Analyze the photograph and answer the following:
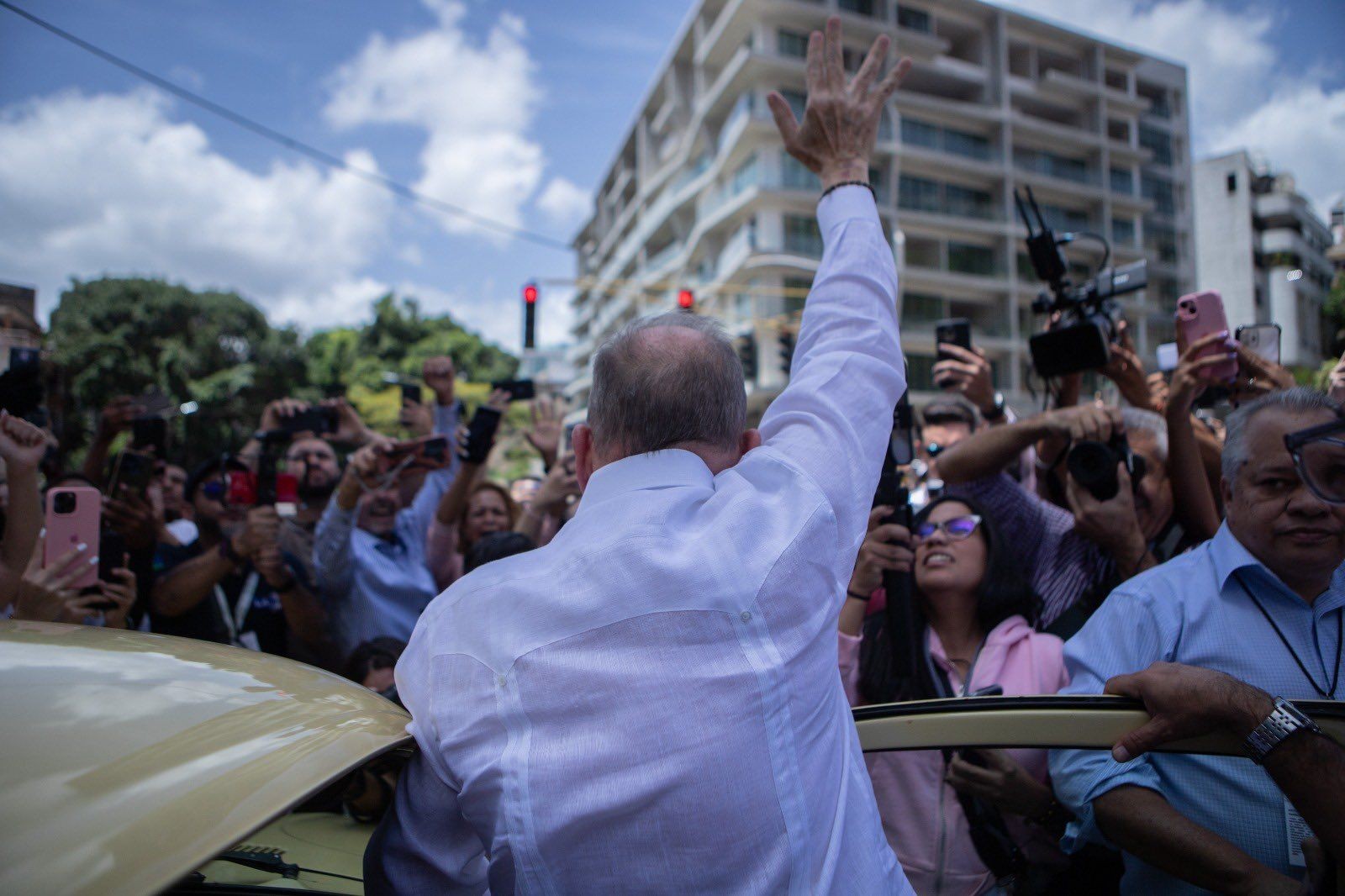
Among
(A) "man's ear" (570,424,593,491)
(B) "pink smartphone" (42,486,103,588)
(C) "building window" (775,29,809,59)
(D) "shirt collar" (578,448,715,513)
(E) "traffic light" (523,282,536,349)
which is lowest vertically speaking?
(B) "pink smartphone" (42,486,103,588)

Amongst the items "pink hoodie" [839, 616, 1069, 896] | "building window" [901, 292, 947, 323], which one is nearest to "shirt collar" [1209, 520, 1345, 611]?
"pink hoodie" [839, 616, 1069, 896]

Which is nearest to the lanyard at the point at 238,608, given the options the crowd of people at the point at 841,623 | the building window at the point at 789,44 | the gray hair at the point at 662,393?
the crowd of people at the point at 841,623

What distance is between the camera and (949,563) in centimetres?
286

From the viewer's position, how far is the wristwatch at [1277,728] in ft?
4.85

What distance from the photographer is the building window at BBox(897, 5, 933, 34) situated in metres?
40.6

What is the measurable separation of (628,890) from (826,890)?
0.28 meters

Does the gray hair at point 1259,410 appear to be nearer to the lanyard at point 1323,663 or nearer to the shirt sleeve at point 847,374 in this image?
the lanyard at point 1323,663

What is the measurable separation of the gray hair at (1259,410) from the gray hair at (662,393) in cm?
146

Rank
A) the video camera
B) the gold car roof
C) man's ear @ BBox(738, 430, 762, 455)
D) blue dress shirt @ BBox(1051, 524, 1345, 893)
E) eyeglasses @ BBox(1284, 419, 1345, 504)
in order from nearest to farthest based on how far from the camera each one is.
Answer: the gold car roof < man's ear @ BBox(738, 430, 762, 455) < blue dress shirt @ BBox(1051, 524, 1345, 893) < eyeglasses @ BBox(1284, 419, 1345, 504) < the video camera

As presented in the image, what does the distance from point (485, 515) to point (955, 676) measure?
9.77 feet

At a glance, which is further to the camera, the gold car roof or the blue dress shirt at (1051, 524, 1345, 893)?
the blue dress shirt at (1051, 524, 1345, 893)

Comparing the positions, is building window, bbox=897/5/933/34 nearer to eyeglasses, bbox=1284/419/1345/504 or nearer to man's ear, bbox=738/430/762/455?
eyeglasses, bbox=1284/419/1345/504

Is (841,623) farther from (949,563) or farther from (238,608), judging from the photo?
(238,608)

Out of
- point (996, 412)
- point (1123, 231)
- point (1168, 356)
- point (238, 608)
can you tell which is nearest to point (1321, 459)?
point (1168, 356)
